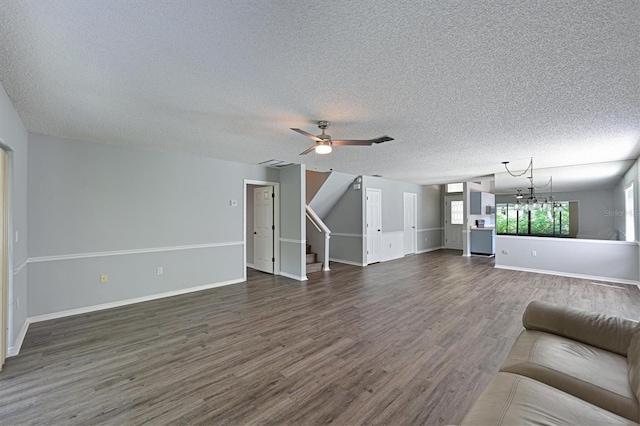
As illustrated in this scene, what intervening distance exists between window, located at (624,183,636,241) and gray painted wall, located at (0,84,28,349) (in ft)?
30.5

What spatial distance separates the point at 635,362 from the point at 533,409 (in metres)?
0.85

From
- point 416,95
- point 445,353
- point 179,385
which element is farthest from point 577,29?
point 179,385

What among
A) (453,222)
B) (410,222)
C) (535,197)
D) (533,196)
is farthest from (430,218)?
(533,196)

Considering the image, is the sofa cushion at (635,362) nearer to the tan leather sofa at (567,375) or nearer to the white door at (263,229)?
the tan leather sofa at (567,375)

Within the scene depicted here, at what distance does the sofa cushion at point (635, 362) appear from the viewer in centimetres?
140

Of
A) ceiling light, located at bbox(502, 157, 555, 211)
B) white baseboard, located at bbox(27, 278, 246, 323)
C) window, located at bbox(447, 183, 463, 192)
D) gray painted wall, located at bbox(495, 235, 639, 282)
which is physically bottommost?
white baseboard, located at bbox(27, 278, 246, 323)

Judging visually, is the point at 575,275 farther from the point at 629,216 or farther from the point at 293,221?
the point at 293,221

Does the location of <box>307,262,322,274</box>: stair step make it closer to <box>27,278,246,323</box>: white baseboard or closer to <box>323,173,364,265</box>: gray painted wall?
<box>323,173,364,265</box>: gray painted wall

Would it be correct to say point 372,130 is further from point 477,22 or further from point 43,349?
point 43,349

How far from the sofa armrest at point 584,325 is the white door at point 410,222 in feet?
23.4

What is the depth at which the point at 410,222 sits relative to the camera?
9.59 m

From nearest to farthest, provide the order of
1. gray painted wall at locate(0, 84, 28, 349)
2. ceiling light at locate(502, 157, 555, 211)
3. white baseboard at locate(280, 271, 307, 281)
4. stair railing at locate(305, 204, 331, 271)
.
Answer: gray painted wall at locate(0, 84, 28, 349) → white baseboard at locate(280, 271, 307, 281) → ceiling light at locate(502, 157, 555, 211) → stair railing at locate(305, 204, 331, 271)

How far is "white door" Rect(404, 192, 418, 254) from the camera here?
9.39 m

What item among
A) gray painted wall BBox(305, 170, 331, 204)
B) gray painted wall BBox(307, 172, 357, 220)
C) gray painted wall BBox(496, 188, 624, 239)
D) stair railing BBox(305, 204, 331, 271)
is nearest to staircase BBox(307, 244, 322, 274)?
stair railing BBox(305, 204, 331, 271)
